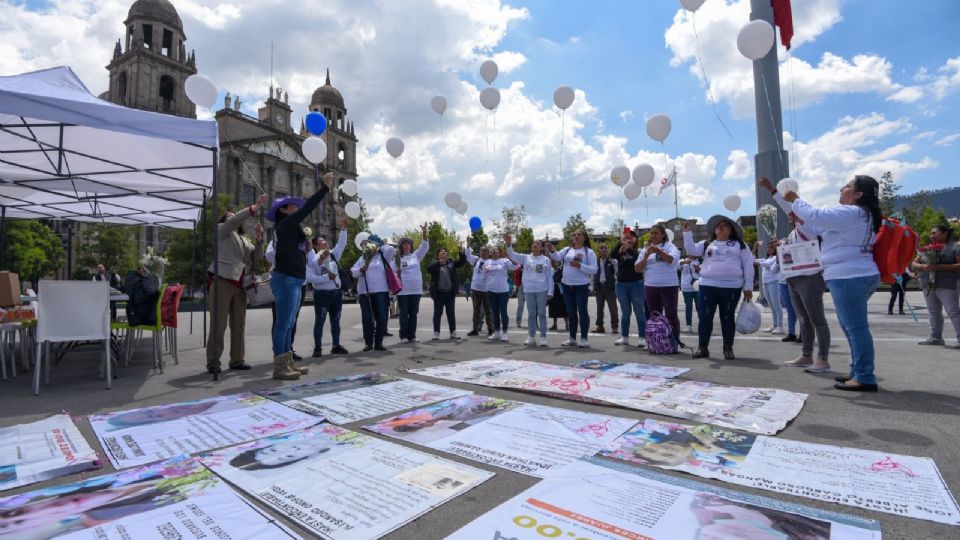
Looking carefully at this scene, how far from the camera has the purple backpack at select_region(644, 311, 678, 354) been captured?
6.59m

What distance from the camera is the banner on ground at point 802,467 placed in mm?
2021

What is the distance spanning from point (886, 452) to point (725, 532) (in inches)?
63.5

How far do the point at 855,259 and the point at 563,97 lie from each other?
7747 mm

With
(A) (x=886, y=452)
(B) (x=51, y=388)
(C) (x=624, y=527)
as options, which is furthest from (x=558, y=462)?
(B) (x=51, y=388)

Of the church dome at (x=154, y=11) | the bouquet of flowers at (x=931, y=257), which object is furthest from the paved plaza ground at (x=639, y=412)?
the church dome at (x=154, y=11)

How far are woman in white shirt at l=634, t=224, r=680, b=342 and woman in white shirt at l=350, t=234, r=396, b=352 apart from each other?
13.5 feet

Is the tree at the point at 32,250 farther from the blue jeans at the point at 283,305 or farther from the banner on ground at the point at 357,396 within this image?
the banner on ground at the point at 357,396

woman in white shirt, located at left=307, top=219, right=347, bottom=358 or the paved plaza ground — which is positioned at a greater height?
woman in white shirt, located at left=307, top=219, right=347, bottom=358

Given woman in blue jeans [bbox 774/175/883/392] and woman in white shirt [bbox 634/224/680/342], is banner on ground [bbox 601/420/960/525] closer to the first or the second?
woman in blue jeans [bbox 774/175/883/392]

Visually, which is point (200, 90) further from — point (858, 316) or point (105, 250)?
point (105, 250)

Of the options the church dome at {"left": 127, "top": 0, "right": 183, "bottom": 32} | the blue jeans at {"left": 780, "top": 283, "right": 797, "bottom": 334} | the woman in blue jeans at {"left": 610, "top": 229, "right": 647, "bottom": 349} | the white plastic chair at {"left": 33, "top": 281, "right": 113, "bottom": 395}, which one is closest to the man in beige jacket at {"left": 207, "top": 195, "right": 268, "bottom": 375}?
the white plastic chair at {"left": 33, "top": 281, "right": 113, "bottom": 395}

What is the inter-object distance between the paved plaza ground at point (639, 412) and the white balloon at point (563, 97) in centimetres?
538

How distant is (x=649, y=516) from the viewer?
1871 mm

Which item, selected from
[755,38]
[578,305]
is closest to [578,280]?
[578,305]
